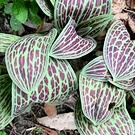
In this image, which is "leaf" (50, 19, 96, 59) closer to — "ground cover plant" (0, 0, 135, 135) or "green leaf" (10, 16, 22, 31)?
"ground cover plant" (0, 0, 135, 135)

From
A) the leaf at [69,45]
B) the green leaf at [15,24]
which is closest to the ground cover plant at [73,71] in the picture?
the leaf at [69,45]

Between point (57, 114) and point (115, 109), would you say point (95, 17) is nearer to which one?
point (115, 109)

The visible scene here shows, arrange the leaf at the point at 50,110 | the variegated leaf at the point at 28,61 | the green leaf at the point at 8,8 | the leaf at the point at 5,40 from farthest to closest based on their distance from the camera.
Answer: the leaf at the point at 50,110 < the green leaf at the point at 8,8 < the leaf at the point at 5,40 < the variegated leaf at the point at 28,61

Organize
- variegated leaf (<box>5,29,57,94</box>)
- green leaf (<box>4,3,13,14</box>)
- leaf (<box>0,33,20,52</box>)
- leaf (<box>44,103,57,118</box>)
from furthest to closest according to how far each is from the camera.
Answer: leaf (<box>44,103,57,118</box>) → green leaf (<box>4,3,13,14</box>) → leaf (<box>0,33,20,52</box>) → variegated leaf (<box>5,29,57,94</box>)

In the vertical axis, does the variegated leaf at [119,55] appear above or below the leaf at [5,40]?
below

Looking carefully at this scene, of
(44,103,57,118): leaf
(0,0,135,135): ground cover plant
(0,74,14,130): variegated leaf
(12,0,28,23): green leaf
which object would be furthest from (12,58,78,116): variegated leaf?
(44,103,57,118): leaf

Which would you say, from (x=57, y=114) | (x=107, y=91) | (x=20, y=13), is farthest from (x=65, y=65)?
(x=57, y=114)

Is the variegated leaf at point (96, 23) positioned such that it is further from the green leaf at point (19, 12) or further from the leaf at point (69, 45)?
the green leaf at point (19, 12)
